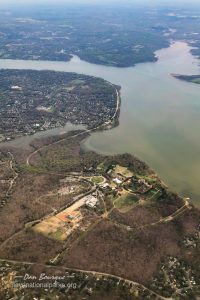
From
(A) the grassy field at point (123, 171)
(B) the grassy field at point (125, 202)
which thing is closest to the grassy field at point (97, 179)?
(A) the grassy field at point (123, 171)

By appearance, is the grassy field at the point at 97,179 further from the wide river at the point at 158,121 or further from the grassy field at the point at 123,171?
the wide river at the point at 158,121

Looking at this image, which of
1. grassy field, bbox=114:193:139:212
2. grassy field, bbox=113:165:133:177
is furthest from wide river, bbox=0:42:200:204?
grassy field, bbox=114:193:139:212

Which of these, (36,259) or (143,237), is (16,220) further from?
(143,237)

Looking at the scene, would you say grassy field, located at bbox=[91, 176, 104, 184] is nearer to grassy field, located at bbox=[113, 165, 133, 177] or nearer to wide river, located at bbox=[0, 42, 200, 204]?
grassy field, located at bbox=[113, 165, 133, 177]

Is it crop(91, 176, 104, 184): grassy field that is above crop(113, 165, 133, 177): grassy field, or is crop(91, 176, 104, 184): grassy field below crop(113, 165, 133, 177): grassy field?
below

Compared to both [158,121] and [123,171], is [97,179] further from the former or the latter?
[158,121]

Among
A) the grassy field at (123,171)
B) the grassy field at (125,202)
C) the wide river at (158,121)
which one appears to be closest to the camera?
the grassy field at (125,202)

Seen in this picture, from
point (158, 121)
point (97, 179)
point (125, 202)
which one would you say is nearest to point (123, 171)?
point (97, 179)
